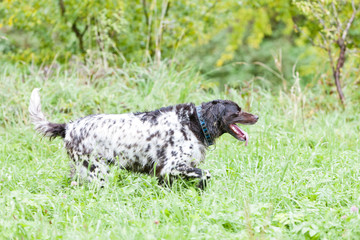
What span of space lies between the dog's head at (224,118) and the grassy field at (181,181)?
1.23 feet

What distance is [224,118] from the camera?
5.04m

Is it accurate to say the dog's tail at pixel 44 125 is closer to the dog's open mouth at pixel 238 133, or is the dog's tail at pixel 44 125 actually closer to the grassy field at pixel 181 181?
the grassy field at pixel 181 181

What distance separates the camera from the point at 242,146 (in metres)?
5.98

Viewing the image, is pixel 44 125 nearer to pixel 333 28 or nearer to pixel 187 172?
pixel 187 172

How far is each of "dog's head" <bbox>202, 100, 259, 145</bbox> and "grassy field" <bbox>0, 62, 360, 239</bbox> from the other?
1.23 feet

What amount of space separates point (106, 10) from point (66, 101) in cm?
248

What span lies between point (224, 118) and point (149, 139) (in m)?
0.82

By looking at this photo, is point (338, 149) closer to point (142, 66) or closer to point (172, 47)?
point (142, 66)

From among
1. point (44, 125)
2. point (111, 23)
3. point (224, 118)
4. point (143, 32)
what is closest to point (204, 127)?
point (224, 118)

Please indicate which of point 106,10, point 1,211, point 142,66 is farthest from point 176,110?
point 106,10

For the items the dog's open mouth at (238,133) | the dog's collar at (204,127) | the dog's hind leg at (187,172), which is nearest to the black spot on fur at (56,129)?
the dog's hind leg at (187,172)

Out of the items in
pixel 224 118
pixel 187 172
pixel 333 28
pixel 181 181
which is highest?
pixel 333 28

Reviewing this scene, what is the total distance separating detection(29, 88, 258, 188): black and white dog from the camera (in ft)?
15.8

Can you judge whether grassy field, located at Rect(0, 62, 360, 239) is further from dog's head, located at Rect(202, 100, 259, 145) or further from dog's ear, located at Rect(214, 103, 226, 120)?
dog's ear, located at Rect(214, 103, 226, 120)
